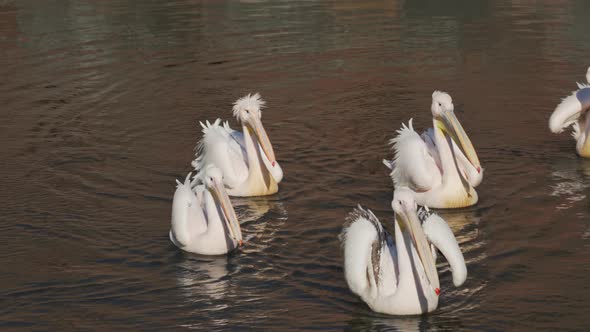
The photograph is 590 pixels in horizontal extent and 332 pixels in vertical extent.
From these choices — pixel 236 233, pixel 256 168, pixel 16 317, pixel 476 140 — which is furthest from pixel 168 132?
pixel 16 317

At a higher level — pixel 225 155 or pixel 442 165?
pixel 225 155

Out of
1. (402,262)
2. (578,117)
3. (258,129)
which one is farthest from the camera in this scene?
(578,117)

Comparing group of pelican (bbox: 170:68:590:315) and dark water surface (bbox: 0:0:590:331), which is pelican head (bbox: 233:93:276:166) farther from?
dark water surface (bbox: 0:0:590:331)

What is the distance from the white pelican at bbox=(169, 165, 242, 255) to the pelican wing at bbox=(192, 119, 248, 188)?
1.27 m

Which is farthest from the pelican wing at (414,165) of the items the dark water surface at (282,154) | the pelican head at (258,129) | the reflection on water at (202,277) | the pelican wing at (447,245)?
the pelican wing at (447,245)

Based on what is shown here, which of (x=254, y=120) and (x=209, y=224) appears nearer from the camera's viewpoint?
(x=209, y=224)

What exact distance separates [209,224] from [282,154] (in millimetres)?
2896

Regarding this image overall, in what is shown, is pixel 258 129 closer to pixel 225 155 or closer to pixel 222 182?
pixel 225 155

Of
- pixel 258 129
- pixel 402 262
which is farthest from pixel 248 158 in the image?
pixel 402 262

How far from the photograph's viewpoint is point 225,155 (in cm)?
979

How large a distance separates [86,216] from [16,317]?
210cm

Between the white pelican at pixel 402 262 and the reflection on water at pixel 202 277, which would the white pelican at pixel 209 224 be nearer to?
the reflection on water at pixel 202 277

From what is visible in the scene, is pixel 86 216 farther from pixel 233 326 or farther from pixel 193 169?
pixel 233 326

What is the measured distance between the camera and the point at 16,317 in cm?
730
